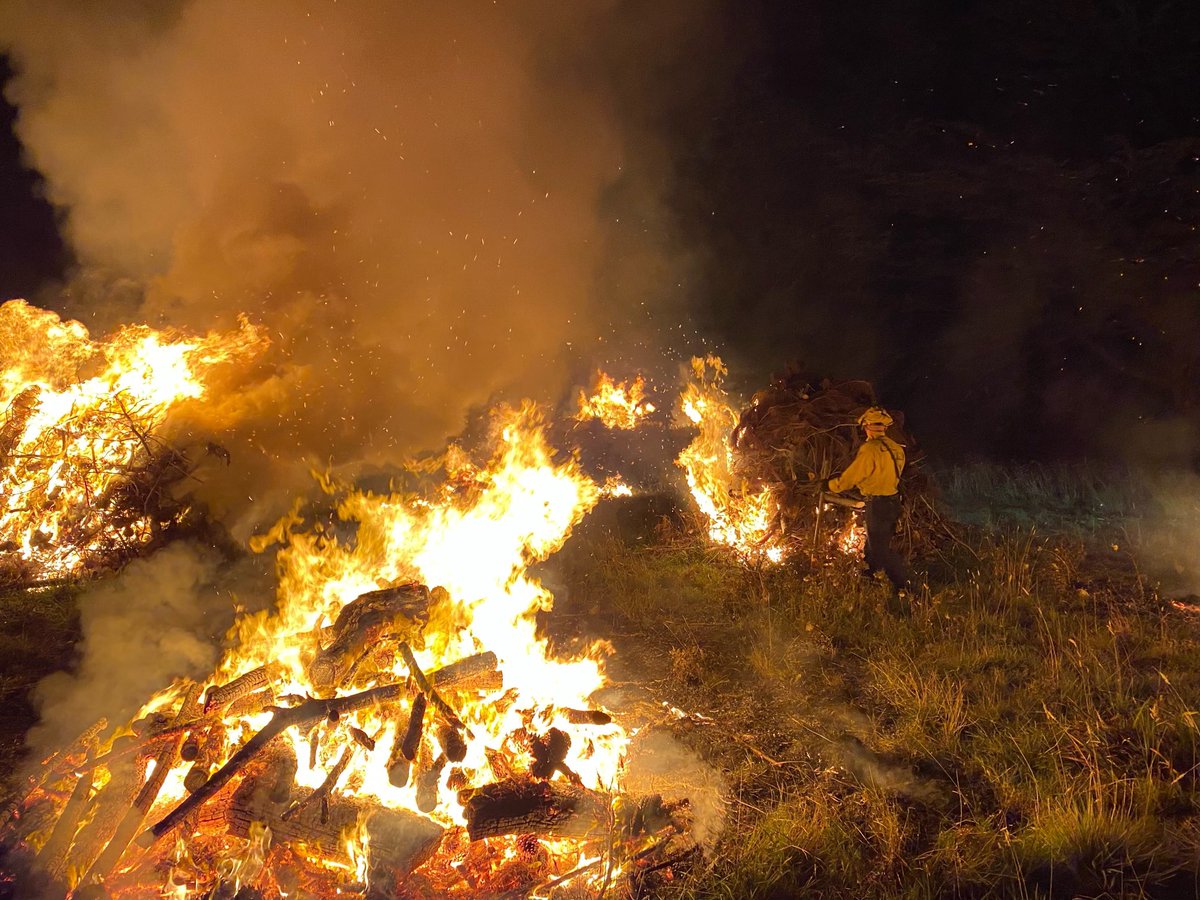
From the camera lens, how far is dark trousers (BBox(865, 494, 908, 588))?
6504mm

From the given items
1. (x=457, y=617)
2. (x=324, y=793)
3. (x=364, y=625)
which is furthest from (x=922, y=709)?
(x=364, y=625)

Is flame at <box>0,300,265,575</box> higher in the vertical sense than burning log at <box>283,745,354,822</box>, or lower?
higher

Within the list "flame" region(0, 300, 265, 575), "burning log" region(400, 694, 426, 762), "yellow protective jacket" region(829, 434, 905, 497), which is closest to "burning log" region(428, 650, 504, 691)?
"burning log" region(400, 694, 426, 762)

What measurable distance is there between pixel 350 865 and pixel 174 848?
0.97 meters

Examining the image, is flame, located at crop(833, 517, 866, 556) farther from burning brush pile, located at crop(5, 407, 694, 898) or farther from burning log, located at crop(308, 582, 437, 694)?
burning log, located at crop(308, 582, 437, 694)

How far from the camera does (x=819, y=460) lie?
267 inches

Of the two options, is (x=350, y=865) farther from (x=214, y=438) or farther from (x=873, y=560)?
(x=873, y=560)

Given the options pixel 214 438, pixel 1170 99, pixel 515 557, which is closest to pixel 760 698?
pixel 515 557

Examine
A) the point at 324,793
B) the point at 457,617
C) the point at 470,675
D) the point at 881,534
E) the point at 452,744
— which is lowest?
the point at 324,793

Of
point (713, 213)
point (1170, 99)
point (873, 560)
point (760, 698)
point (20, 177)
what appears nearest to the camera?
point (760, 698)

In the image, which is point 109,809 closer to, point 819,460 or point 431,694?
point 431,694

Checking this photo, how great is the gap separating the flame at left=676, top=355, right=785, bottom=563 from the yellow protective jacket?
106cm

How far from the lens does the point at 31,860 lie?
126 inches

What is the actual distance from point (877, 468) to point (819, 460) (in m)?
0.65
